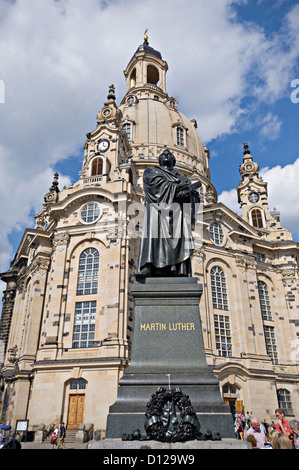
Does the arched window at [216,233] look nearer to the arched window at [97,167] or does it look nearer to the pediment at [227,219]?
the pediment at [227,219]

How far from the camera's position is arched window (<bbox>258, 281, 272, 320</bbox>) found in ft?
122

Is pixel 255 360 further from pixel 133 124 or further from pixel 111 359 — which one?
pixel 133 124

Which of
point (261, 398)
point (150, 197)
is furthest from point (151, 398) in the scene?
point (261, 398)

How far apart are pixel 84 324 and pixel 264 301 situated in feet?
62.8

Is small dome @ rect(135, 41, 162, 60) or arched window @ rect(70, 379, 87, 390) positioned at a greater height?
small dome @ rect(135, 41, 162, 60)

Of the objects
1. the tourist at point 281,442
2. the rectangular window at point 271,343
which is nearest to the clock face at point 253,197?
the rectangular window at point 271,343

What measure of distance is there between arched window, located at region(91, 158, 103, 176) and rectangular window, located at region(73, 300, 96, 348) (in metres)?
12.9

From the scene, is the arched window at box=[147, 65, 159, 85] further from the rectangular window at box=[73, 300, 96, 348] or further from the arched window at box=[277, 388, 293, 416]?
the arched window at box=[277, 388, 293, 416]

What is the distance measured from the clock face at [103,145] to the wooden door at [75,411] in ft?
75.9

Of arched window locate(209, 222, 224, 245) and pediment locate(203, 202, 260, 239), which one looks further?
pediment locate(203, 202, 260, 239)

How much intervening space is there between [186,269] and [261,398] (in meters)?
26.4

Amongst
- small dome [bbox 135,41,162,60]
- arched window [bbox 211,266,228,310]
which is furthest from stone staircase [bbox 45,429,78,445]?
small dome [bbox 135,41,162,60]

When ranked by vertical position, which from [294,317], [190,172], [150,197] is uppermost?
[190,172]

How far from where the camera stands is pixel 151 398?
6453 mm
